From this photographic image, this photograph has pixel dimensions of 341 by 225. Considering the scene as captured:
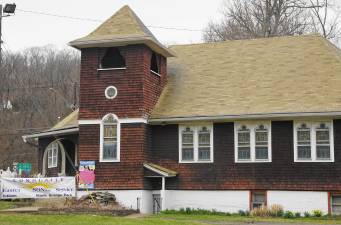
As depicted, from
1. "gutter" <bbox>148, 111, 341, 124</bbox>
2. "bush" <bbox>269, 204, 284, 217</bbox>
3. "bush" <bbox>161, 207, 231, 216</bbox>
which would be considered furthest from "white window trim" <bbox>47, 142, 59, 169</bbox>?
"bush" <bbox>269, 204, 284, 217</bbox>

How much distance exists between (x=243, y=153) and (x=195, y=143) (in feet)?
7.00

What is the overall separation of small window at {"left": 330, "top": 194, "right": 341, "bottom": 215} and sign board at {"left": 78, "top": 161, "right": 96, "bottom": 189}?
9932 mm

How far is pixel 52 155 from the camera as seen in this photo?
31.6m

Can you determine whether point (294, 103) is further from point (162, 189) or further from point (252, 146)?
point (162, 189)

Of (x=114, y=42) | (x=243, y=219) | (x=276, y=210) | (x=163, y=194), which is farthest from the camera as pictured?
(x=114, y=42)

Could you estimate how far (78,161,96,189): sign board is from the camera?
2664cm

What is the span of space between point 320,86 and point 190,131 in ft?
19.0

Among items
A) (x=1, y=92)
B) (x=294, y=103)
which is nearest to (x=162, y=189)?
(x=294, y=103)

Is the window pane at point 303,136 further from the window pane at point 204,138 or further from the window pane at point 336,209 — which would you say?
the window pane at point 204,138

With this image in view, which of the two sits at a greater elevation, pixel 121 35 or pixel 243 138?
pixel 121 35

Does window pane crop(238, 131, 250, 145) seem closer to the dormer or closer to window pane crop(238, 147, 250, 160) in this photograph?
window pane crop(238, 147, 250, 160)

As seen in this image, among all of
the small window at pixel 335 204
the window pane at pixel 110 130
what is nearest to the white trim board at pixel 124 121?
the window pane at pixel 110 130

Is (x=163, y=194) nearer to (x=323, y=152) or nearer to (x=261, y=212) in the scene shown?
(x=261, y=212)

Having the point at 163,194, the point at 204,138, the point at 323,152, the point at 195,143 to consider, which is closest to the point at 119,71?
the point at 195,143
